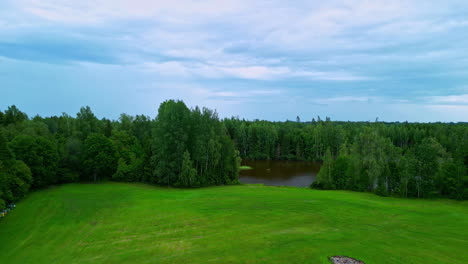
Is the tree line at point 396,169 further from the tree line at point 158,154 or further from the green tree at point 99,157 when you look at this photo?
the green tree at point 99,157

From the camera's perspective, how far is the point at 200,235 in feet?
73.6

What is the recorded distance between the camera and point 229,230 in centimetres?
A: 2331

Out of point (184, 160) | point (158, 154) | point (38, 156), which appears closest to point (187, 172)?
point (184, 160)

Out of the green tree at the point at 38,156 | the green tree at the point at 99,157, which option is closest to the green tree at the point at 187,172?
the green tree at the point at 99,157

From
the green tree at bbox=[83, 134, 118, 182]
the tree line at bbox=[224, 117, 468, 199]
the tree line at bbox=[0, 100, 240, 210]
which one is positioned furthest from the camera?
the green tree at bbox=[83, 134, 118, 182]

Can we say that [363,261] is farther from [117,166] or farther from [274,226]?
[117,166]

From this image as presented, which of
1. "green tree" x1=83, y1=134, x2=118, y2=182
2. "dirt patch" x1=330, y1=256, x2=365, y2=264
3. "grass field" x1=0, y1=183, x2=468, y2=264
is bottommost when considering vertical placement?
"grass field" x1=0, y1=183, x2=468, y2=264

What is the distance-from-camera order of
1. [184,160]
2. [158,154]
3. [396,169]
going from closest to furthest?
[396,169] < [184,160] < [158,154]

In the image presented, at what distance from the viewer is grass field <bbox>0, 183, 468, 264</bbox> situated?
18.6 m

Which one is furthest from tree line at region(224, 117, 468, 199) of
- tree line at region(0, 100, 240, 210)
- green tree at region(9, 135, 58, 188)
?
green tree at region(9, 135, 58, 188)

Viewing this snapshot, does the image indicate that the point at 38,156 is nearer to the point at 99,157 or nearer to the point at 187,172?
the point at 99,157

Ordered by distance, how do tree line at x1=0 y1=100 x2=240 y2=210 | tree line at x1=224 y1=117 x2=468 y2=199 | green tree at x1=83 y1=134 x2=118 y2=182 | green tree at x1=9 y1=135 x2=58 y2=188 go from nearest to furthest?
tree line at x1=224 y1=117 x2=468 y2=199
green tree at x1=9 y1=135 x2=58 y2=188
tree line at x1=0 y1=100 x2=240 y2=210
green tree at x1=83 y1=134 x2=118 y2=182

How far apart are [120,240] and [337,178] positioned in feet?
135

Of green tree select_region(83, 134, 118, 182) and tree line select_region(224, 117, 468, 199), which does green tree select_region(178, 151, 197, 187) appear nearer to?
green tree select_region(83, 134, 118, 182)
